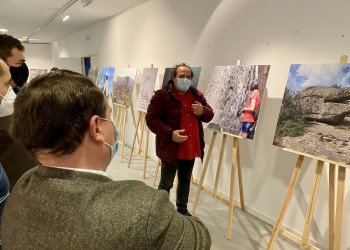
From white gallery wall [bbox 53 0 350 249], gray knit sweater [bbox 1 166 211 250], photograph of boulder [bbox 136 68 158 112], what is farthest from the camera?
photograph of boulder [bbox 136 68 158 112]

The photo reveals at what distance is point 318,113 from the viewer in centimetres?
186

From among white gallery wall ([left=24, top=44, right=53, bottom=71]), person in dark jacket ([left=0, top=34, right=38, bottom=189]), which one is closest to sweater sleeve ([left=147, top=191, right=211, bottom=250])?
person in dark jacket ([left=0, top=34, right=38, bottom=189])

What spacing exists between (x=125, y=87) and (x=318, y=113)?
126 inches

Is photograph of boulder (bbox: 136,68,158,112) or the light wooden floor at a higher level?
photograph of boulder (bbox: 136,68,158,112)

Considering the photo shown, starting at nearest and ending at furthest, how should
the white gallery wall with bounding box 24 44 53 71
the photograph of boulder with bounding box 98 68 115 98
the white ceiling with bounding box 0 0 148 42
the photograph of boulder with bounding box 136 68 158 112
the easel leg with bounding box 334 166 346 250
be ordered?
the easel leg with bounding box 334 166 346 250 < the photograph of boulder with bounding box 136 68 158 112 < the white ceiling with bounding box 0 0 148 42 < the photograph of boulder with bounding box 98 68 115 98 < the white gallery wall with bounding box 24 44 53 71

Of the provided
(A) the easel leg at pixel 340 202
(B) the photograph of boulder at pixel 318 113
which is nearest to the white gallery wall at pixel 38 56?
(B) the photograph of boulder at pixel 318 113

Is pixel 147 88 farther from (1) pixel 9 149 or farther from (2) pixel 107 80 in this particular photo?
(1) pixel 9 149

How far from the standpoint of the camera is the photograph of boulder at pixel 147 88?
3777 mm

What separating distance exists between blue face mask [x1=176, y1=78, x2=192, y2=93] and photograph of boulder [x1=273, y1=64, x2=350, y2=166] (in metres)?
0.74

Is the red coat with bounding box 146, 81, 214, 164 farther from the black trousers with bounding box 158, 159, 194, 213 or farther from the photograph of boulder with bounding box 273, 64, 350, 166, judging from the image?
the photograph of boulder with bounding box 273, 64, 350, 166

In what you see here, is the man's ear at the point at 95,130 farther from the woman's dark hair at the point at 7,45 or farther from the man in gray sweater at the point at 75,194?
the woman's dark hair at the point at 7,45

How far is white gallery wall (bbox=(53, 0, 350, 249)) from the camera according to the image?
6.98ft

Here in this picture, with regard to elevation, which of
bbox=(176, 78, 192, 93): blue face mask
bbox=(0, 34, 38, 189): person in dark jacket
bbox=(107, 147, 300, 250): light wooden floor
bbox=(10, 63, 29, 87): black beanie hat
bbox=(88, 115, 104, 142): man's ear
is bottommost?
bbox=(107, 147, 300, 250): light wooden floor

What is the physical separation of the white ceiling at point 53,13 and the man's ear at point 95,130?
4352 mm
